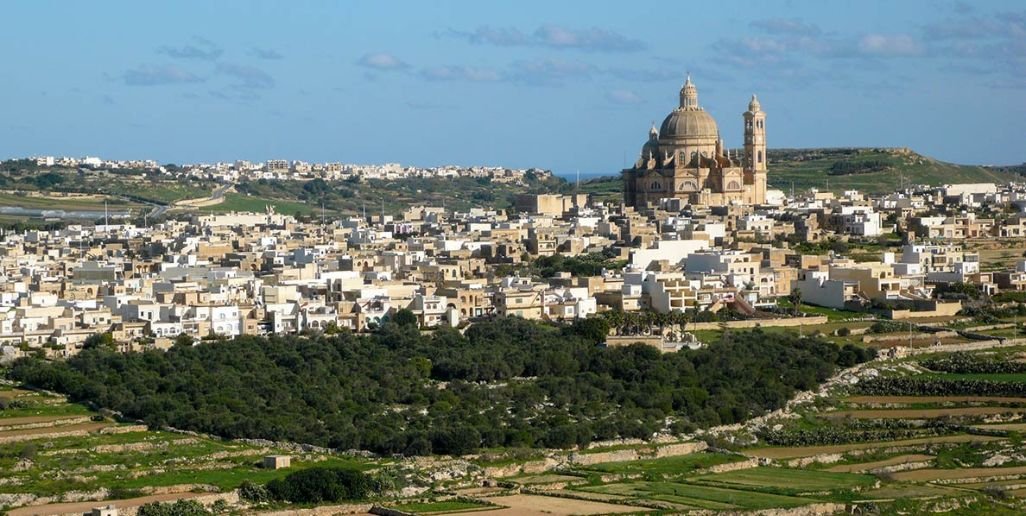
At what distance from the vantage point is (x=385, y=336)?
46.9m

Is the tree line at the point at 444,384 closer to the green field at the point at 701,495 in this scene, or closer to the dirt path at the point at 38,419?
the dirt path at the point at 38,419

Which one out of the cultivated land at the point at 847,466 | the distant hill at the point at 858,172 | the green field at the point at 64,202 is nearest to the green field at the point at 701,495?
the cultivated land at the point at 847,466

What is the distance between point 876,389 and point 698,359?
353 cm

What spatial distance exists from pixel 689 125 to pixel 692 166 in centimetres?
135

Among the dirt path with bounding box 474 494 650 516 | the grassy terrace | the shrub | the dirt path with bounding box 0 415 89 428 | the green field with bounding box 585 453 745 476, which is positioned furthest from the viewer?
the grassy terrace

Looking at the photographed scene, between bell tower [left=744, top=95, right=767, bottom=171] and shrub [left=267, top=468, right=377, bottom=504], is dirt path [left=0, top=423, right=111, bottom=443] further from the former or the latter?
bell tower [left=744, top=95, right=767, bottom=171]

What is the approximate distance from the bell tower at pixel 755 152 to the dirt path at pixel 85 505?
48.4 metres

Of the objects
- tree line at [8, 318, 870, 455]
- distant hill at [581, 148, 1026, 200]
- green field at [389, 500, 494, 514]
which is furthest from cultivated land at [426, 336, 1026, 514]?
distant hill at [581, 148, 1026, 200]

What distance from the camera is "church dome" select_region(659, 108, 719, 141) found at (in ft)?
256

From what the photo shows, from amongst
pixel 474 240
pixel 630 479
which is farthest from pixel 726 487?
pixel 474 240

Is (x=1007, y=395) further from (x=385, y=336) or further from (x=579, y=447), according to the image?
(x=385, y=336)

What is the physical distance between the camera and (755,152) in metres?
80.2

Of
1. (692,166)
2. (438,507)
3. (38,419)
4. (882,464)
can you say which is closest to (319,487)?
(438,507)

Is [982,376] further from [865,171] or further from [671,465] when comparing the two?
[865,171]
